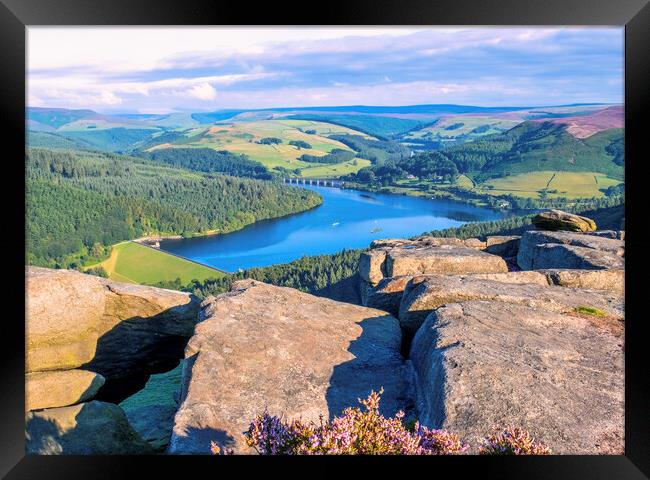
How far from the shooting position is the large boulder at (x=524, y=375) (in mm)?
6629

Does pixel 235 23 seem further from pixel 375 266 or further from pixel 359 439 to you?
pixel 375 266

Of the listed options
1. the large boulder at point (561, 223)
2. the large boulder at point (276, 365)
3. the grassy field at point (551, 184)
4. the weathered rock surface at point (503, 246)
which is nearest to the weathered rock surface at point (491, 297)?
the large boulder at point (276, 365)

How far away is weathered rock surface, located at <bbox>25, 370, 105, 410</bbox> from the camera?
9070 mm

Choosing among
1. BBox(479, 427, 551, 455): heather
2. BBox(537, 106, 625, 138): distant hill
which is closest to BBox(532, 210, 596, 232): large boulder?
BBox(479, 427, 551, 455): heather

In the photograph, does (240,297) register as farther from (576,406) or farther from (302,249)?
(302,249)

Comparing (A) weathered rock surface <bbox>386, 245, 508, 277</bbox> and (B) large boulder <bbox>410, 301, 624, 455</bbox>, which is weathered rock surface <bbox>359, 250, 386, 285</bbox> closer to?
(A) weathered rock surface <bbox>386, 245, 508, 277</bbox>

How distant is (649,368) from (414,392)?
2.95 meters

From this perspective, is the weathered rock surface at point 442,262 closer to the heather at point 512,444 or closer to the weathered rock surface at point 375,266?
the weathered rock surface at point 375,266

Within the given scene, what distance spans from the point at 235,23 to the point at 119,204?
492 ft

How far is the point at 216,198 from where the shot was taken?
16725 centimetres

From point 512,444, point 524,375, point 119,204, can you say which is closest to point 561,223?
point 524,375

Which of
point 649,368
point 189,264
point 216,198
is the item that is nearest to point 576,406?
point 649,368

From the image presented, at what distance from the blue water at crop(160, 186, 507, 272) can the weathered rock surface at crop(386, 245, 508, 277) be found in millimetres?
85167

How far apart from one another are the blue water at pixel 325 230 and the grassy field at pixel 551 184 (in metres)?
Answer: 14.7
